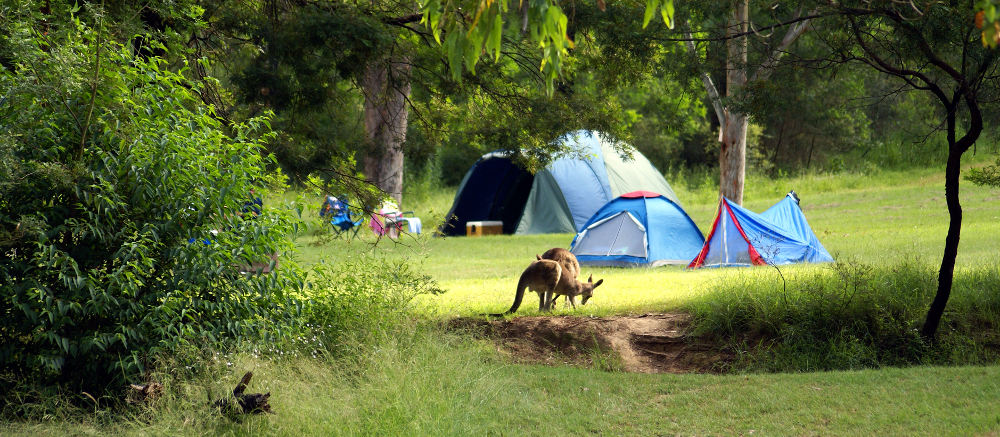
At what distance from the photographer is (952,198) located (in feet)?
24.2

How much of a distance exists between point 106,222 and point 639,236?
9.43m

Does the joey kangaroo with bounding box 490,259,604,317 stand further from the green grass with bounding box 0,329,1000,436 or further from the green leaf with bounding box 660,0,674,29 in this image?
the green leaf with bounding box 660,0,674,29

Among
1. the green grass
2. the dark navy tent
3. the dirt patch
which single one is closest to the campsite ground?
the green grass

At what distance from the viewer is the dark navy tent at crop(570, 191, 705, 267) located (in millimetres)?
13664

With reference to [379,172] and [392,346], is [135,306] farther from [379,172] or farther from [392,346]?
[379,172]

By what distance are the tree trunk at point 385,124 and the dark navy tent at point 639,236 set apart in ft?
10.8

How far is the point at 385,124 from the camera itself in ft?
42.4

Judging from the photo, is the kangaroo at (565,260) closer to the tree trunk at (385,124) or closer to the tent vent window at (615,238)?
the tree trunk at (385,124)

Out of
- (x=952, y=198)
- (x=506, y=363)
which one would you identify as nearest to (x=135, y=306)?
(x=506, y=363)

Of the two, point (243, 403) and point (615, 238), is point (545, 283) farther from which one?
point (615, 238)

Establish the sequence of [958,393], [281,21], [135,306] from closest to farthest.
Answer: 1. [135,306]
2. [958,393]
3. [281,21]

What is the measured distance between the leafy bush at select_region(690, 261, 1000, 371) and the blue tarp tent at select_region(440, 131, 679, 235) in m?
11.4

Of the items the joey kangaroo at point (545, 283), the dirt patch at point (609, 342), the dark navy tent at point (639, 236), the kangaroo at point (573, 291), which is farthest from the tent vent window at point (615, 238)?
the dirt patch at point (609, 342)

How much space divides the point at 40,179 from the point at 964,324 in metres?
7.62
